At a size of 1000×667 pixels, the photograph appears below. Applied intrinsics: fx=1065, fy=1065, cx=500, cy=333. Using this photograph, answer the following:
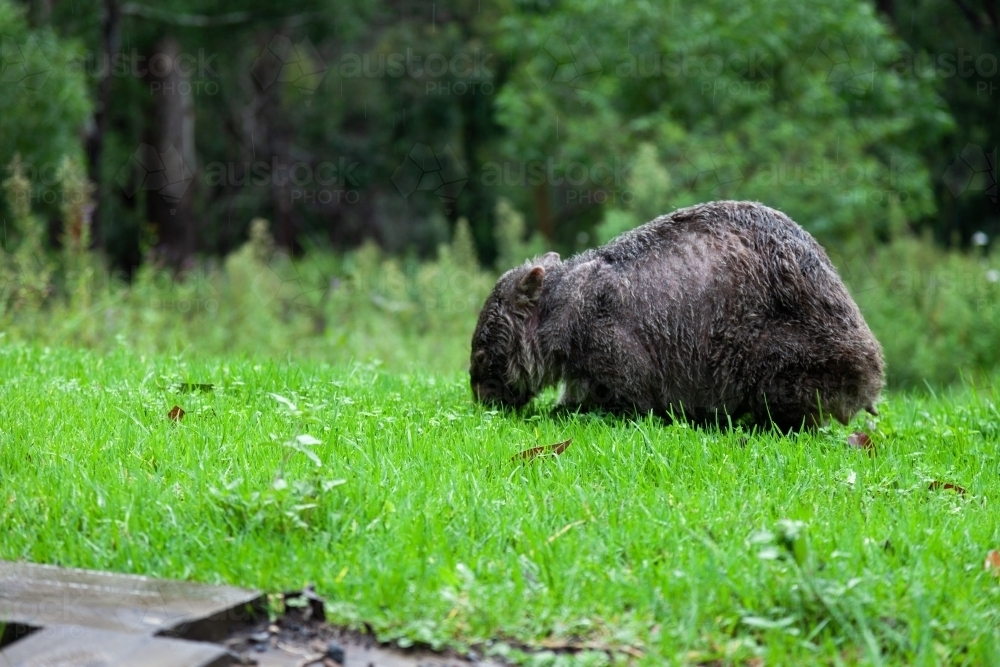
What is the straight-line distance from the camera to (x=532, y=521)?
13.7 ft

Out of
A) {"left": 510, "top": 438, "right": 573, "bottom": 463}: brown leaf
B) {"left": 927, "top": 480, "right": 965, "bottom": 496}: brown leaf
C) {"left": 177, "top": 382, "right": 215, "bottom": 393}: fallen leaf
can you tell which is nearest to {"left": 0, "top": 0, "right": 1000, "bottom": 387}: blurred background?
{"left": 177, "top": 382, "right": 215, "bottom": 393}: fallen leaf

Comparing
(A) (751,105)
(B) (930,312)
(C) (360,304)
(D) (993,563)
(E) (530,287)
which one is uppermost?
A: (A) (751,105)

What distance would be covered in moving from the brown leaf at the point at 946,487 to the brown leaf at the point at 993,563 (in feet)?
2.82

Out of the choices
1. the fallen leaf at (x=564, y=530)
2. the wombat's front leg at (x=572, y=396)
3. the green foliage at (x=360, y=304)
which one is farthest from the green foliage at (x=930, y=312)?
the fallen leaf at (x=564, y=530)

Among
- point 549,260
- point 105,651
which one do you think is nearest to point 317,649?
point 105,651

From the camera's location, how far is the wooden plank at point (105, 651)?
2.99m

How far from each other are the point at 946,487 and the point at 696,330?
1513 mm

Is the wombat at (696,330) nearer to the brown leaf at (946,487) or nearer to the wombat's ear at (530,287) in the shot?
the wombat's ear at (530,287)

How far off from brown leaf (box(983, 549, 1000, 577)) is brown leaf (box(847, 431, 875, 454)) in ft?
4.91

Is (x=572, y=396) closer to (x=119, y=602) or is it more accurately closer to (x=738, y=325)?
(x=738, y=325)

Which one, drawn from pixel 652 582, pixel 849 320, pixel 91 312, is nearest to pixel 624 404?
pixel 849 320

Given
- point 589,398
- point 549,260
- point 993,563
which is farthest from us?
point 549,260

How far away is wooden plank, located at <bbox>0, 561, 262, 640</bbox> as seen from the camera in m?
3.24

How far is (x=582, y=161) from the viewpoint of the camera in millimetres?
20375
